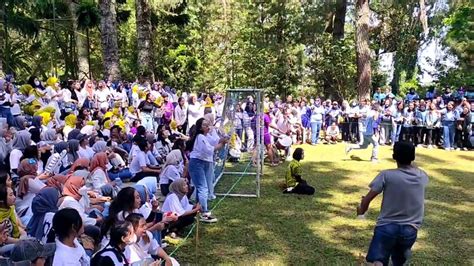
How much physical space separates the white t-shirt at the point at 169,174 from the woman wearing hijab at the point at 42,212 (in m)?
2.98

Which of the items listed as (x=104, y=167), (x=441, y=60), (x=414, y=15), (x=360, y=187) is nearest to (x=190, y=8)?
(x=414, y=15)

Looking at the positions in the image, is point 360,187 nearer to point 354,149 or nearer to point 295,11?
point 354,149

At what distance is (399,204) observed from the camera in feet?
13.8

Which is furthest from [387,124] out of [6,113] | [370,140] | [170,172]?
[6,113]

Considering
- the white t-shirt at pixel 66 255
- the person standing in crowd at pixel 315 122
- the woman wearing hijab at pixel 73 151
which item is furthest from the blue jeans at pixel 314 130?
the white t-shirt at pixel 66 255

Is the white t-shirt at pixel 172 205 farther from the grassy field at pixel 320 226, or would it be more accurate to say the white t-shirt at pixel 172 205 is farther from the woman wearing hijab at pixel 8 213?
the woman wearing hijab at pixel 8 213

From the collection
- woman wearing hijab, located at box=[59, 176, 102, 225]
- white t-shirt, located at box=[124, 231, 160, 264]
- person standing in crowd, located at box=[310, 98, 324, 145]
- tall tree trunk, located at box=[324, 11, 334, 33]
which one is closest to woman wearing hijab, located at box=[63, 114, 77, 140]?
woman wearing hijab, located at box=[59, 176, 102, 225]

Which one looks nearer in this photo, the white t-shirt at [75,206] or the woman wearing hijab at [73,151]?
the white t-shirt at [75,206]

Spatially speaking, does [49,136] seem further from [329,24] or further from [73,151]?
[329,24]

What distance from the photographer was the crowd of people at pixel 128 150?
4.65 meters

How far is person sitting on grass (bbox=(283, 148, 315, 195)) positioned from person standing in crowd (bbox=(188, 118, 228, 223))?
2470 mm

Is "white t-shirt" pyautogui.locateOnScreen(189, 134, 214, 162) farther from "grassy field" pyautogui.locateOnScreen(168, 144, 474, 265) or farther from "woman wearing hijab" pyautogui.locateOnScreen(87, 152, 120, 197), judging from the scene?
"woman wearing hijab" pyautogui.locateOnScreen(87, 152, 120, 197)

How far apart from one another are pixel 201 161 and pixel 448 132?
11008mm

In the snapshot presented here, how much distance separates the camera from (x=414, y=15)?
29141 millimetres
